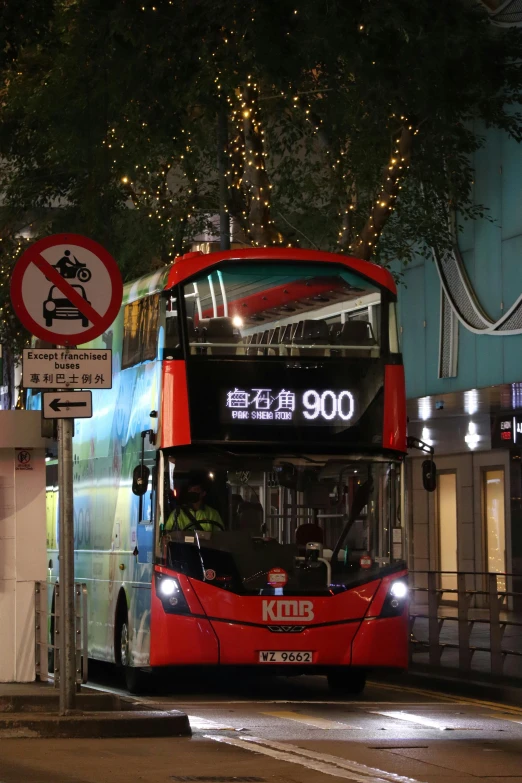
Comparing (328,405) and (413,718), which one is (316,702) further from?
(328,405)

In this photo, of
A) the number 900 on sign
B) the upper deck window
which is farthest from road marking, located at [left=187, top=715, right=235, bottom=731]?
the upper deck window

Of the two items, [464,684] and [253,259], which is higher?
[253,259]

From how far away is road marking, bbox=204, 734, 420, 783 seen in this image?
9.41 m

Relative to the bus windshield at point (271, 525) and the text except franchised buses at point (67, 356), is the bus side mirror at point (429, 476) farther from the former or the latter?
the text except franchised buses at point (67, 356)

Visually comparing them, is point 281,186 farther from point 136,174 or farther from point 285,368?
point 285,368

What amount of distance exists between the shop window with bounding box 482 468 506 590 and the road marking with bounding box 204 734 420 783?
61.9ft

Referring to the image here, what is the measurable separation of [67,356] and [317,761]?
10.2 feet

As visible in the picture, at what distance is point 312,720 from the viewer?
13172mm

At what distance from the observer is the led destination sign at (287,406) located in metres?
15.2

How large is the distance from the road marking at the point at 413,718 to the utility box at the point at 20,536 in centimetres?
298

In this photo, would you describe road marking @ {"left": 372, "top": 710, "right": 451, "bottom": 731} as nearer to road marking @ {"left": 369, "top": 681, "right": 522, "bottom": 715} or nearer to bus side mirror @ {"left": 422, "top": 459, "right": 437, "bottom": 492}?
road marking @ {"left": 369, "top": 681, "right": 522, "bottom": 715}

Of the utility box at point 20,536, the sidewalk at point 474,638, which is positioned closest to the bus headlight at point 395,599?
the sidewalk at point 474,638

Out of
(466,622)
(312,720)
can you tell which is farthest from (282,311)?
(466,622)

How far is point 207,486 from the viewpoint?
50.4 feet
